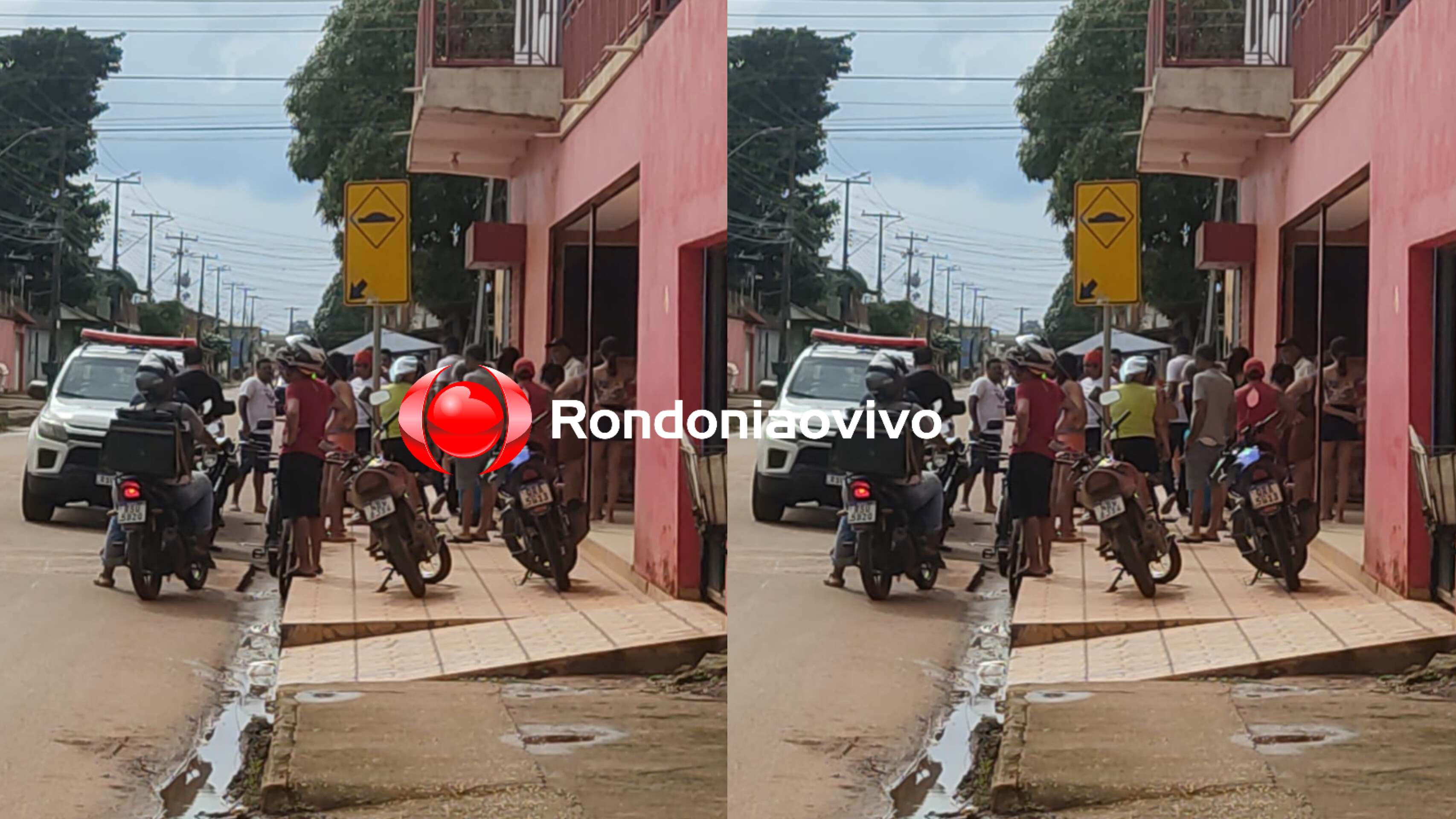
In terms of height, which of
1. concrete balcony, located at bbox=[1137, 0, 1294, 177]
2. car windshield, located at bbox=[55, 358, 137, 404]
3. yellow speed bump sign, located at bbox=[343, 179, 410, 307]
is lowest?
car windshield, located at bbox=[55, 358, 137, 404]

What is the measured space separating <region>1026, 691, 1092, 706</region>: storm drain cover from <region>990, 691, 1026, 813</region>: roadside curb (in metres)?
0.02

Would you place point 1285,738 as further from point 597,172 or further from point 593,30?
point 593,30

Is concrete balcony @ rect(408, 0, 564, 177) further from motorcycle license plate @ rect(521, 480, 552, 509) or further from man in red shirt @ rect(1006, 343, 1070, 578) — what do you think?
man in red shirt @ rect(1006, 343, 1070, 578)

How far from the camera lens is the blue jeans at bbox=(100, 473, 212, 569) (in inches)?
231

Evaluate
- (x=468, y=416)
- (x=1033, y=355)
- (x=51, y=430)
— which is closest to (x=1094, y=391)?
(x=1033, y=355)

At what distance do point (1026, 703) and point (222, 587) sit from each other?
13.4 feet

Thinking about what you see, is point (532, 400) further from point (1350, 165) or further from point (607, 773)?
point (1350, 165)

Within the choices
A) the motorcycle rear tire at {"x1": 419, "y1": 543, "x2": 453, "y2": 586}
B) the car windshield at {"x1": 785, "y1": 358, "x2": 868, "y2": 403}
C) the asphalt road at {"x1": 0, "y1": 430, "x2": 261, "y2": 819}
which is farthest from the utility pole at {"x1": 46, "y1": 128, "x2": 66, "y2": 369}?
the car windshield at {"x1": 785, "y1": 358, "x2": 868, "y2": 403}

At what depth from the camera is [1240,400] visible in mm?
3443

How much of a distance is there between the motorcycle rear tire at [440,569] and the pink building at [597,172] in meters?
0.60

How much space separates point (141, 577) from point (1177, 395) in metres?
4.49

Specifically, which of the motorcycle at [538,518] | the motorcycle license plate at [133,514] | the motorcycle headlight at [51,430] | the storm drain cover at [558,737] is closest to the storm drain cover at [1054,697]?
the motorcycle at [538,518]

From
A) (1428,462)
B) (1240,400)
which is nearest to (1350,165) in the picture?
(1240,400)

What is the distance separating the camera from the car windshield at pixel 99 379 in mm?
4656
